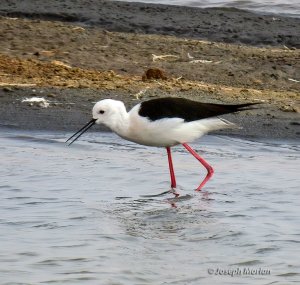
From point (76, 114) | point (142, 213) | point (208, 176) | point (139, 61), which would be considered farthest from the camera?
point (139, 61)

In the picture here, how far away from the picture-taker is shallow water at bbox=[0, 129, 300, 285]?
6805 mm

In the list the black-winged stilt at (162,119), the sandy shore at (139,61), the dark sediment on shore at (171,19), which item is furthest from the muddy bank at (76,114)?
the dark sediment on shore at (171,19)

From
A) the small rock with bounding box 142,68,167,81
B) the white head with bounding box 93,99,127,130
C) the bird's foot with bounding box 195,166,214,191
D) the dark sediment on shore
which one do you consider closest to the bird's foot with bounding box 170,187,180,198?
the bird's foot with bounding box 195,166,214,191

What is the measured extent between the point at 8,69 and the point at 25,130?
1372 mm

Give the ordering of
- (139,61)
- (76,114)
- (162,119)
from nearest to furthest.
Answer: (162,119)
(76,114)
(139,61)

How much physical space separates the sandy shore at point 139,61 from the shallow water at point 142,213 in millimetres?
564

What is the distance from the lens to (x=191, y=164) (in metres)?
10.0

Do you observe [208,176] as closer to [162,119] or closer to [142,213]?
[162,119]

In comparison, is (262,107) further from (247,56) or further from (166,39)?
(166,39)

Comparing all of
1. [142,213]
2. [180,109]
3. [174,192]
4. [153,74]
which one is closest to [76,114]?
[153,74]

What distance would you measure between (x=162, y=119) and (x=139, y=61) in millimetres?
3853

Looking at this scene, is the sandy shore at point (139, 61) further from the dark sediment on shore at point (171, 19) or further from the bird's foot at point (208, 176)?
the bird's foot at point (208, 176)

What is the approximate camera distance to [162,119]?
28.8 ft

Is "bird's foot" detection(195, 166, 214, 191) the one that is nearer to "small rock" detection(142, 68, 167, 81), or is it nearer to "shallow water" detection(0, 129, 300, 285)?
"shallow water" detection(0, 129, 300, 285)
